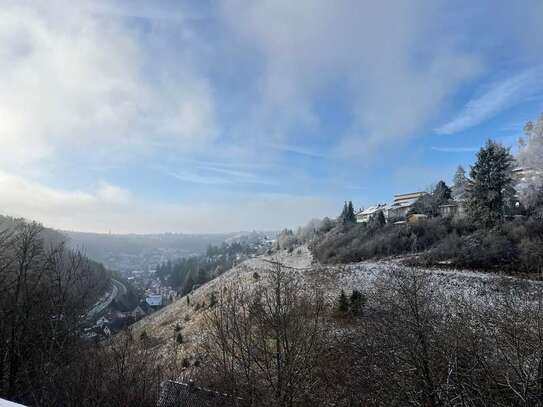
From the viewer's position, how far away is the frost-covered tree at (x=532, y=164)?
29.4 meters

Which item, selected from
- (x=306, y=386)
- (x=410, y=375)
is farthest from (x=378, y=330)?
(x=306, y=386)

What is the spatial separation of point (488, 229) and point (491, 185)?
13.4ft

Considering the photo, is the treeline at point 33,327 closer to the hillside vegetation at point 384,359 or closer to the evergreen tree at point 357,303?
the hillside vegetation at point 384,359

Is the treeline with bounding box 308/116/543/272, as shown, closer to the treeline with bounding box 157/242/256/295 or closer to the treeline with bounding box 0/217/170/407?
the treeline with bounding box 0/217/170/407

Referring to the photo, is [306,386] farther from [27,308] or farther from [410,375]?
[27,308]

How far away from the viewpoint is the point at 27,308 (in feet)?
36.3

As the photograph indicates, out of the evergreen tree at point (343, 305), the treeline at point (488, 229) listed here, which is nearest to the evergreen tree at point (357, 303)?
the evergreen tree at point (343, 305)

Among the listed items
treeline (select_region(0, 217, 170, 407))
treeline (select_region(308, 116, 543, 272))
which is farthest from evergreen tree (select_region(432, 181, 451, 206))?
treeline (select_region(0, 217, 170, 407))

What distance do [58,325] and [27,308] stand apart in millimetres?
1254

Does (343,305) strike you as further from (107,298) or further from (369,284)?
(107,298)

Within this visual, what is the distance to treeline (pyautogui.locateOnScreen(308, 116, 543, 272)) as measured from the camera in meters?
22.2

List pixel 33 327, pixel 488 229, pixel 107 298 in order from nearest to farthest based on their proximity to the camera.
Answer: pixel 33 327
pixel 488 229
pixel 107 298

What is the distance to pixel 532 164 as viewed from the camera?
3095 cm

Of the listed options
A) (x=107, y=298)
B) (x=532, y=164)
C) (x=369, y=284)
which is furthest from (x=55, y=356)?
(x=107, y=298)
